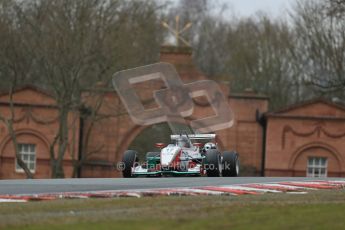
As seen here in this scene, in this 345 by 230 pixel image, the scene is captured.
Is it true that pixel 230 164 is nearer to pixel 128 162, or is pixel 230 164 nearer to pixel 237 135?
pixel 128 162

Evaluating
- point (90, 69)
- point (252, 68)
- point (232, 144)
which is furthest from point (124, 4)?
point (252, 68)

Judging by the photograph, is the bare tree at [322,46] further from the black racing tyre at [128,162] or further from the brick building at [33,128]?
the black racing tyre at [128,162]

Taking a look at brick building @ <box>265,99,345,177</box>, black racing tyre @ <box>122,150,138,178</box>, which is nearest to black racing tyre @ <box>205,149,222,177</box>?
black racing tyre @ <box>122,150,138,178</box>

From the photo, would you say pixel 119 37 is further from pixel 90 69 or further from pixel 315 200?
pixel 315 200

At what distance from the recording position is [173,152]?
29641mm

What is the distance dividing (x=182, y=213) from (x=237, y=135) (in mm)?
40799

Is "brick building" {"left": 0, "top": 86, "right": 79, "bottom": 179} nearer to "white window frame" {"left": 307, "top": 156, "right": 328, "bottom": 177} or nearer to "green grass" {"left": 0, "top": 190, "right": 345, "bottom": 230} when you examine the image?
"white window frame" {"left": 307, "top": 156, "right": 328, "bottom": 177}

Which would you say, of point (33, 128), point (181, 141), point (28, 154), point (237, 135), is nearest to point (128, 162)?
point (181, 141)

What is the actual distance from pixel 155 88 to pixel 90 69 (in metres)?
4.57

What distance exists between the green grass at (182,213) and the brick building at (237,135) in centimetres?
3661

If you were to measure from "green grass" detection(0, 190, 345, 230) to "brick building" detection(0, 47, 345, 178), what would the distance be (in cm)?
3661

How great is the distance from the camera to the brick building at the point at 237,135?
57.1m

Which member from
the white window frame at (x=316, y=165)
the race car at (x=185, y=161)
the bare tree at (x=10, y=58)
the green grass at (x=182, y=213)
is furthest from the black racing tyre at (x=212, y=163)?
the white window frame at (x=316, y=165)

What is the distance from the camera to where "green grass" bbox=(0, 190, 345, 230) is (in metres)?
15.7
